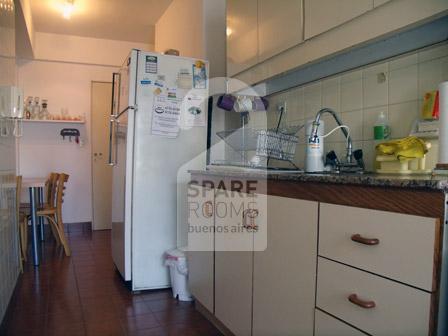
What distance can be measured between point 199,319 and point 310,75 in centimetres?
157

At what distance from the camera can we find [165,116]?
8.61ft

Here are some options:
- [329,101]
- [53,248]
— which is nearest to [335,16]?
[329,101]

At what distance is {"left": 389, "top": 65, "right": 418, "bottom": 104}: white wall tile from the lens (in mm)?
1486

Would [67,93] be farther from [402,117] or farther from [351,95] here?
[402,117]

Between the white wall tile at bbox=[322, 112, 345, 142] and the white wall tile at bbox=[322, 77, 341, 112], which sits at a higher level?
the white wall tile at bbox=[322, 77, 341, 112]

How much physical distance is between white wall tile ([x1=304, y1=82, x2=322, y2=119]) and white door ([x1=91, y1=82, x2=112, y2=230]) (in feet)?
12.2

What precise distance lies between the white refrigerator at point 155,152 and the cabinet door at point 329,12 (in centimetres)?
124

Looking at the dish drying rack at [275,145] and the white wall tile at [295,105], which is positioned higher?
the white wall tile at [295,105]

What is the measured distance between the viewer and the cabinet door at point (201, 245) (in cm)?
197

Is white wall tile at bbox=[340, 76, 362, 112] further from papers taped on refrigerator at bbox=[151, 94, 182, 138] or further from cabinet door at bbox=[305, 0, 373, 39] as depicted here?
papers taped on refrigerator at bbox=[151, 94, 182, 138]

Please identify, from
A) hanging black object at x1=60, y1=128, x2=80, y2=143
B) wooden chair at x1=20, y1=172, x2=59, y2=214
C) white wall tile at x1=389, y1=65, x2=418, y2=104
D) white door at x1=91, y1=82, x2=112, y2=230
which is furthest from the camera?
white door at x1=91, y1=82, x2=112, y2=230

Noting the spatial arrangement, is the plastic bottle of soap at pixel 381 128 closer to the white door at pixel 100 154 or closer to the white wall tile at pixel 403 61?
the white wall tile at pixel 403 61

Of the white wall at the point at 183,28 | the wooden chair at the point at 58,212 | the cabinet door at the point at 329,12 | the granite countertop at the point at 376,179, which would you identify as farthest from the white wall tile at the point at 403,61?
the wooden chair at the point at 58,212

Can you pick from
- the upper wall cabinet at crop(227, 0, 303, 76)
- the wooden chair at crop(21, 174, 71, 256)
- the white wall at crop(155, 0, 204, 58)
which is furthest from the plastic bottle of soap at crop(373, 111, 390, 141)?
the wooden chair at crop(21, 174, 71, 256)
